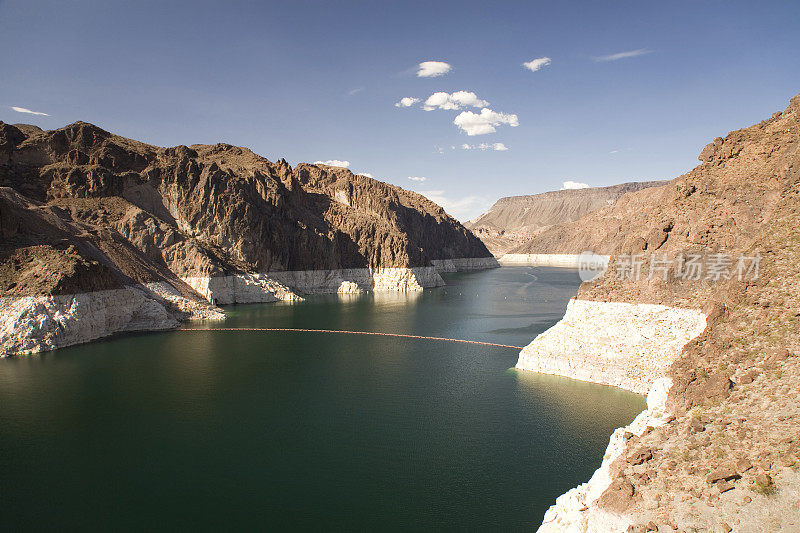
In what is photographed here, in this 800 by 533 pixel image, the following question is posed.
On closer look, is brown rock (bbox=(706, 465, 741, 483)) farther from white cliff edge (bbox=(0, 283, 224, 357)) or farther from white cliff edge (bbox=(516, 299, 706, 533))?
white cliff edge (bbox=(0, 283, 224, 357))

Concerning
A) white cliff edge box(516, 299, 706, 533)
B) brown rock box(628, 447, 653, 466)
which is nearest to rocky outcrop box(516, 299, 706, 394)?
white cliff edge box(516, 299, 706, 533)

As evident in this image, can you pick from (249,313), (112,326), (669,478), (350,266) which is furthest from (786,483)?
(350,266)

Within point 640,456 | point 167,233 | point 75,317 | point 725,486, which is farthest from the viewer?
point 167,233

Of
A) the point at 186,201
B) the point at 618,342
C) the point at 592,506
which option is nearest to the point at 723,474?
the point at 592,506

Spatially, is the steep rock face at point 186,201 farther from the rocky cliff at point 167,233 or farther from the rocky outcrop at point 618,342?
the rocky outcrop at point 618,342

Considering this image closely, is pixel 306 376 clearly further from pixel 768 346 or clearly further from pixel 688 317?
pixel 768 346

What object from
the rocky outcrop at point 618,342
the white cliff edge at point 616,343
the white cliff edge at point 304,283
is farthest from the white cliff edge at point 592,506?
the white cliff edge at point 304,283

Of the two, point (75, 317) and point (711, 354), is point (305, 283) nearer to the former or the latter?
point (75, 317)
